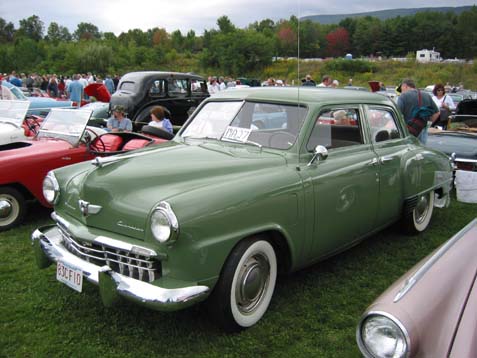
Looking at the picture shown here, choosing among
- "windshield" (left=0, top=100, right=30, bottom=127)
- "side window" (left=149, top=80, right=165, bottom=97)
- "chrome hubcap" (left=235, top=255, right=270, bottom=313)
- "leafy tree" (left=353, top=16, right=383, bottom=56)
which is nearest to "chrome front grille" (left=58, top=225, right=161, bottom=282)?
"chrome hubcap" (left=235, top=255, right=270, bottom=313)

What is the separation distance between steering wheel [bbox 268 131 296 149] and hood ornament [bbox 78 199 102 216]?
56.3 inches

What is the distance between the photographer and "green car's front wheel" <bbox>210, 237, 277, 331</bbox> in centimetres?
283

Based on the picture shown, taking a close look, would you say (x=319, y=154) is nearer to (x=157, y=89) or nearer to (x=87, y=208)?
(x=87, y=208)

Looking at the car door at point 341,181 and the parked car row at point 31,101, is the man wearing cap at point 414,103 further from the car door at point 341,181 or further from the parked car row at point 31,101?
the parked car row at point 31,101

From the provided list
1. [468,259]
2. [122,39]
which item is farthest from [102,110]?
[122,39]

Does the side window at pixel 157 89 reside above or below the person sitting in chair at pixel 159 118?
above

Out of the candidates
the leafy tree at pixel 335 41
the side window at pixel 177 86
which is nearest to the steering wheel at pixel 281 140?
the leafy tree at pixel 335 41

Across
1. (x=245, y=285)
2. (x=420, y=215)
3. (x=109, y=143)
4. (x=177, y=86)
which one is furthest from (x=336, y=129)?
(x=177, y=86)

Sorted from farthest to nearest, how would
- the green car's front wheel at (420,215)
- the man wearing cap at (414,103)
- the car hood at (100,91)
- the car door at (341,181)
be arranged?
the car hood at (100,91)
the man wearing cap at (414,103)
the green car's front wheel at (420,215)
the car door at (341,181)

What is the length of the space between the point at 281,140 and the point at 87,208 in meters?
1.55

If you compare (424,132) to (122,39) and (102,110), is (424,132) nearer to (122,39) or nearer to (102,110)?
(102,110)

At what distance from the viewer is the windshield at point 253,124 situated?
365cm

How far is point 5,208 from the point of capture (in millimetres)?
5031

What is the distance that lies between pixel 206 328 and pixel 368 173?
1.89 meters
